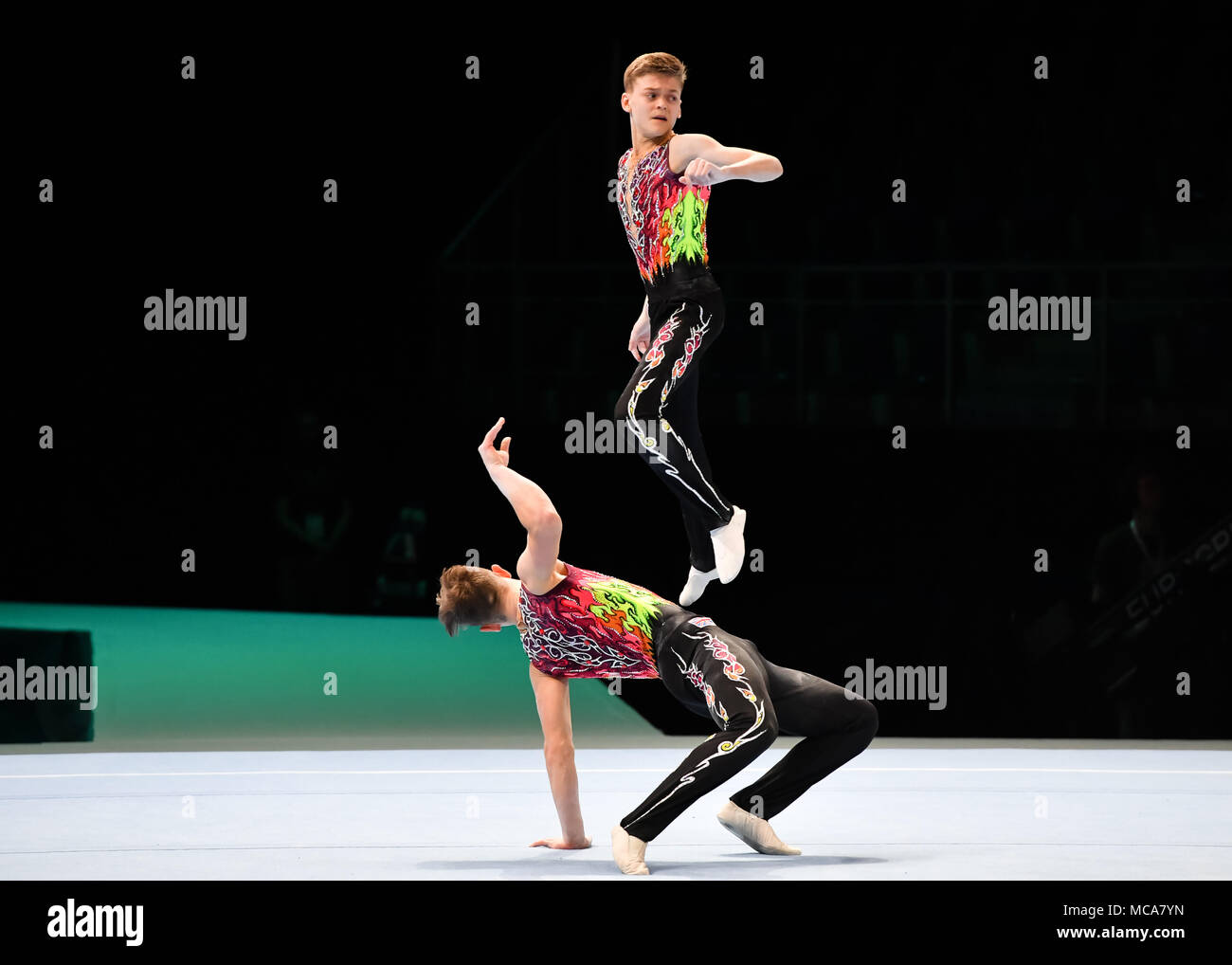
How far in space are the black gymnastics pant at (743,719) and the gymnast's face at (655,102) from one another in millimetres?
1459

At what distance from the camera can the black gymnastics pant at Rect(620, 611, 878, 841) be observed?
4652 millimetres

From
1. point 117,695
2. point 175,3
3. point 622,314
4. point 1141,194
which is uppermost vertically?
point 175,3

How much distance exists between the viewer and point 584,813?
604cm

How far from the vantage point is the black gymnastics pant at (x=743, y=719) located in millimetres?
4652

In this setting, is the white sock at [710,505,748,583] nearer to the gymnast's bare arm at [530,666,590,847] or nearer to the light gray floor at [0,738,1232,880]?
the gymnast's bare arm at [530,666,590,847]

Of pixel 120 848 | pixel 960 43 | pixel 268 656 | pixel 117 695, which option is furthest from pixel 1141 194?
pixel 120 848

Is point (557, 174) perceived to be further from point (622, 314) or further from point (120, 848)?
point (120, 848)

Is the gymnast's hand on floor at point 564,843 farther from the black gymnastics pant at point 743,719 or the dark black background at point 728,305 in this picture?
the dark black background at point 728,305

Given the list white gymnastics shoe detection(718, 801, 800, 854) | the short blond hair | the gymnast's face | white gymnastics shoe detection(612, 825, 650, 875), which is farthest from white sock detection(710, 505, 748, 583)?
the short blond hair

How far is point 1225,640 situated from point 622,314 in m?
3.95

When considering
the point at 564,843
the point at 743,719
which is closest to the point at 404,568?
the point at 564,843

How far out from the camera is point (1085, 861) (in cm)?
484

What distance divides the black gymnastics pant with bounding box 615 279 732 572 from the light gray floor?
1.16 meters

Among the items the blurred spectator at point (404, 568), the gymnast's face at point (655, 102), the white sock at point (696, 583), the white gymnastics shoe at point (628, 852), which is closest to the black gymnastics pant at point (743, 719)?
the white gymnastics shoe at point (628, 852)
